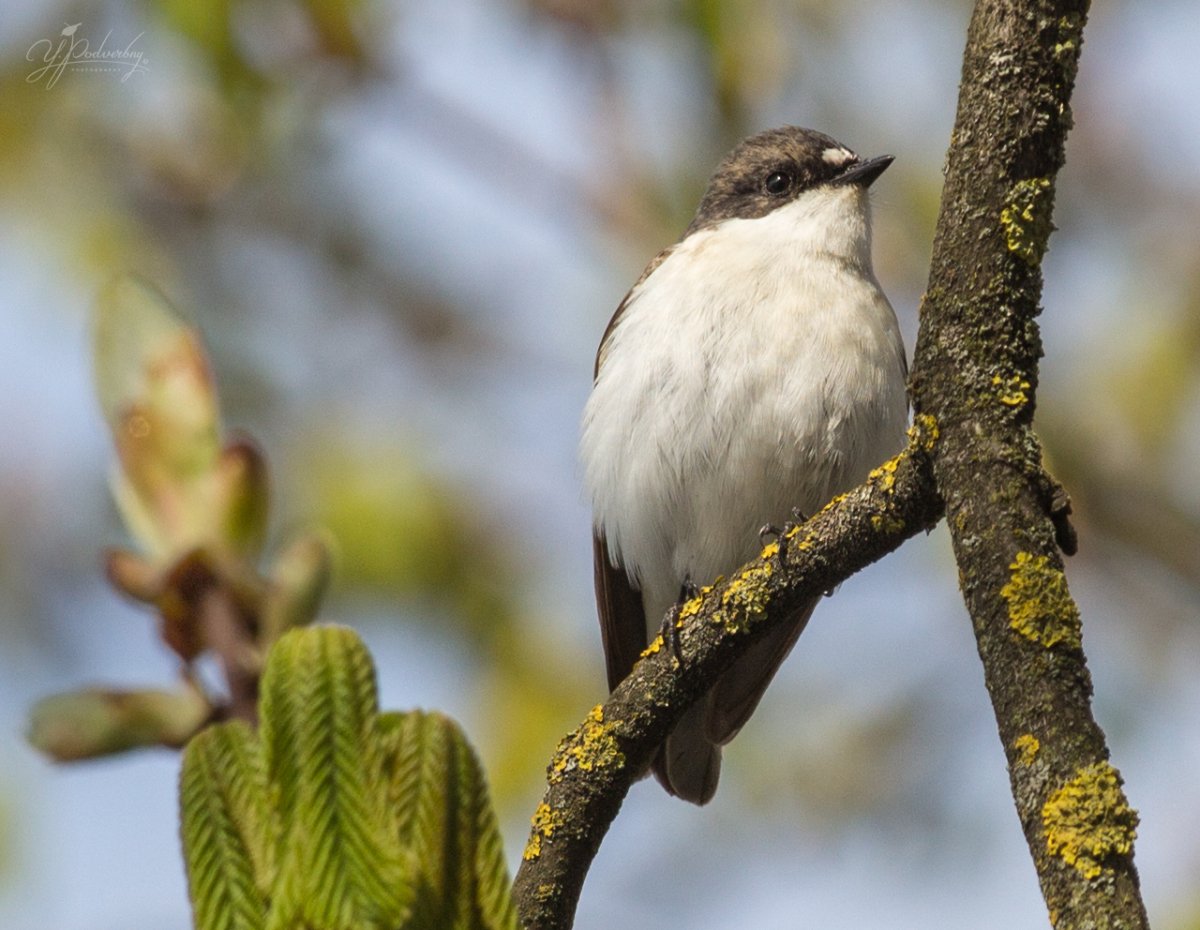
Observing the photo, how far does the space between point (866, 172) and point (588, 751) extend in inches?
140

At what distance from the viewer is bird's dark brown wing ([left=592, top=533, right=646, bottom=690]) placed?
615 cm

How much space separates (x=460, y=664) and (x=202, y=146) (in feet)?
11.3

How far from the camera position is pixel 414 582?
23.7ft

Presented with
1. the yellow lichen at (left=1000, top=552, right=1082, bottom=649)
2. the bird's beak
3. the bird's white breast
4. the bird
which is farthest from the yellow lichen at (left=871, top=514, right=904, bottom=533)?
the bird's beak

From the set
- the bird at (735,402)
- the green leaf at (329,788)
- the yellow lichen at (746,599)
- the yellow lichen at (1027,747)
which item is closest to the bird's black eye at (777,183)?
the bird at (735,402)

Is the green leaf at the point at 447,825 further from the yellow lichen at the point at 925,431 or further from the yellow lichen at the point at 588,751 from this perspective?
the yellow lichen at the point at 588,751

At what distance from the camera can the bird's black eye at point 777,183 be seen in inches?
253

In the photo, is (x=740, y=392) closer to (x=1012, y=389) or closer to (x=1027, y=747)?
(x=1012, y=389)

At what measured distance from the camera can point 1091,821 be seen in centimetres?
193

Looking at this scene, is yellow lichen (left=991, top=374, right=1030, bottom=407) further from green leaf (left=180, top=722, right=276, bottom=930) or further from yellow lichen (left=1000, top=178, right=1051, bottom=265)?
green leaf (left=180, top=722, right=276, bottom=930)

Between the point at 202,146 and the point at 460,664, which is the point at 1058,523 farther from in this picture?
the point at 202,146

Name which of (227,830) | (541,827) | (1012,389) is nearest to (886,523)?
(1012,389)

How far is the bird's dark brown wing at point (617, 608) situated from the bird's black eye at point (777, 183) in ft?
5.43

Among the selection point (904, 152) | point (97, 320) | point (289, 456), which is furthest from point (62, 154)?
point (97, 320)
